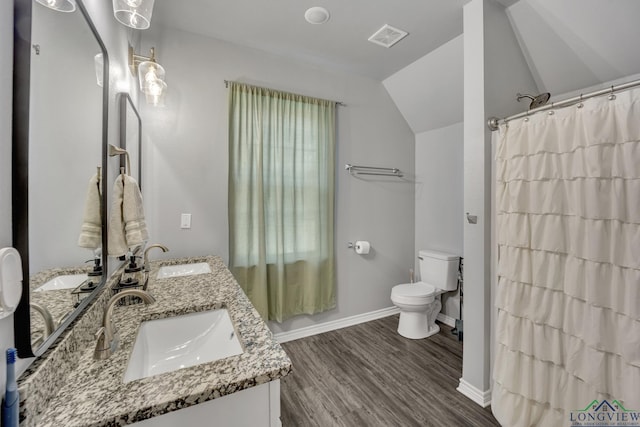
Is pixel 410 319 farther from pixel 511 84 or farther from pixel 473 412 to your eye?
pixel 511 84

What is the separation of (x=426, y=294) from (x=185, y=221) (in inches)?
87.3

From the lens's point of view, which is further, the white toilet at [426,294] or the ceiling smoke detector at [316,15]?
the white toilet at [426,294]

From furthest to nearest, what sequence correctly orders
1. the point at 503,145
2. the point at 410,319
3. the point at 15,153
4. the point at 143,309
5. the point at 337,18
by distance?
the point at 410,319
the point at 337,18
the point at 503,145
the point at 143,309
the point at 15,153

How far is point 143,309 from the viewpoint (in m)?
1.12

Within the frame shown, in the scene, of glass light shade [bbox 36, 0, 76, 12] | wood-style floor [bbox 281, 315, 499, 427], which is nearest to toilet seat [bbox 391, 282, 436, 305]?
wood-style floor [bbox 281, 315, 499, 427]

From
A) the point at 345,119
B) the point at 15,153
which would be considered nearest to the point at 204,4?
the point at 345,119

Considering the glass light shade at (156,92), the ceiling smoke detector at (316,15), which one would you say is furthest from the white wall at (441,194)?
the glass light shade at (156,92)

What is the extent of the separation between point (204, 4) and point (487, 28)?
6.28 feet

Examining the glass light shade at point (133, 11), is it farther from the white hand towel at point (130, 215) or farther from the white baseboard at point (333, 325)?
the white baseboard at point (333, 325)

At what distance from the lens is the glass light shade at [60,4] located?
67cm

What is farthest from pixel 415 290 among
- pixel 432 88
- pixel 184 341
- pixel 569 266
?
pixel 184 341

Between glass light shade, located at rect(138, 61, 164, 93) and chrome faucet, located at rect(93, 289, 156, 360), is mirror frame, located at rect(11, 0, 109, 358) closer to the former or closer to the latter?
chrome faucet, located at rect(93, 289, 156, 360)

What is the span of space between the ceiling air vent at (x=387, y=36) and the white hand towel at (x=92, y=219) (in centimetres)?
217

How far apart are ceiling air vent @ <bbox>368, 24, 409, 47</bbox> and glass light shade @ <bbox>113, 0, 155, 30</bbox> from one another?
1.73 m
